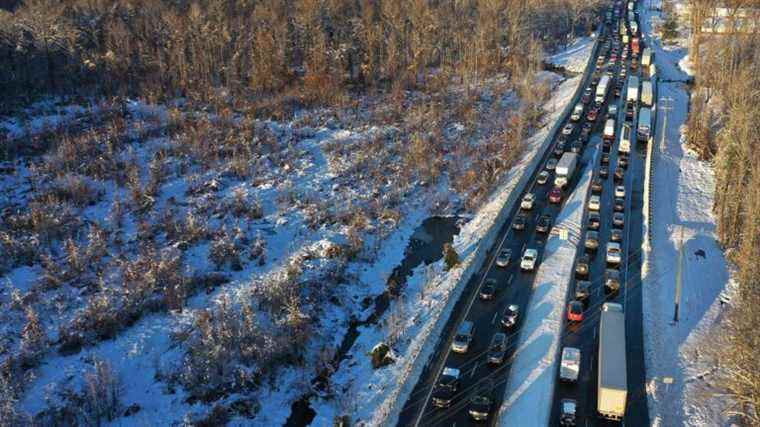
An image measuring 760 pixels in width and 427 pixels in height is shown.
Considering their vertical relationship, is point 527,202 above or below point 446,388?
above

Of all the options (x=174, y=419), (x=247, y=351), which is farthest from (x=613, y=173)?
(x=174, y=419)

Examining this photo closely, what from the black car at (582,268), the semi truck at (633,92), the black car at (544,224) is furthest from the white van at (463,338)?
the semi truck at (633,92)

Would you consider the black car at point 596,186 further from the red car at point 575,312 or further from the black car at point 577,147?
the red car at point 575,312

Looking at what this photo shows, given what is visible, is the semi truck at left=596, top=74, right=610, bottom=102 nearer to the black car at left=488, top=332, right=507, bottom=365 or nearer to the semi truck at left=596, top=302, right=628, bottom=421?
the semi truck at left=596, top=302, right=628, bottom=421

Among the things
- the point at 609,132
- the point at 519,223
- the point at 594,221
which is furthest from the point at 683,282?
the point at 609,132

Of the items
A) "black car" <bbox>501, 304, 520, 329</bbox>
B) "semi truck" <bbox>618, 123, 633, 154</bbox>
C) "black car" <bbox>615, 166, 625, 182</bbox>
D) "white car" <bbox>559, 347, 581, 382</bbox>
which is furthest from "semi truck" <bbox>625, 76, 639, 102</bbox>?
"white car" <bbox>559, 347, 581, 382</bbox>

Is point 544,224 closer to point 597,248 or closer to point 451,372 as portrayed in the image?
point 597,248

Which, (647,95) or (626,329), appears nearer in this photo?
(626,329)
